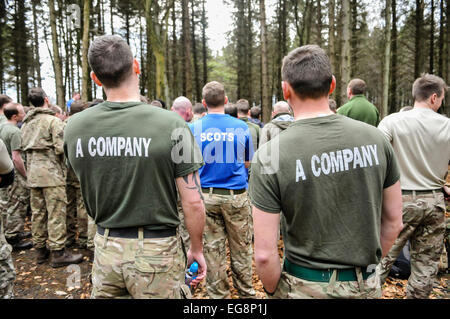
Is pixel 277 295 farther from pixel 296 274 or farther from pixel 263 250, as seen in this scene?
pixel 263 250

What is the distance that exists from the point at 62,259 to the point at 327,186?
Answer: 528 cm

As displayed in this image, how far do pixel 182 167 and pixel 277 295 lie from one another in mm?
1075

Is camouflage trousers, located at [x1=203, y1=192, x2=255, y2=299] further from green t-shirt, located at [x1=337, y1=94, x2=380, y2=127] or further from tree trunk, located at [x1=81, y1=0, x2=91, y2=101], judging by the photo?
tree trunk, located at [x1=81, y1=0, x2=91, y2=101]

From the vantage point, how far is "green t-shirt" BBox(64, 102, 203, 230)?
197 centimetres

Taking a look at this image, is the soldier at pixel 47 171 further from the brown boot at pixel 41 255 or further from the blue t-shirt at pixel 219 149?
the blue t-shirt at pixel 219 149

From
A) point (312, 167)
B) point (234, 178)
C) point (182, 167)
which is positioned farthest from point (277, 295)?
point (234, 178)

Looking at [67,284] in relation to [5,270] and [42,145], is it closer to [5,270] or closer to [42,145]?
[5,270]

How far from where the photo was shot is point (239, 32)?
30.3 metres

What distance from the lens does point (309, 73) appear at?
1.70 metres

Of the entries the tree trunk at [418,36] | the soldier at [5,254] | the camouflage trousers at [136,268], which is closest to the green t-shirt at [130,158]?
the camouflage trousers at [136,268]

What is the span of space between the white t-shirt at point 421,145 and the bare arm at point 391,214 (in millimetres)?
1922

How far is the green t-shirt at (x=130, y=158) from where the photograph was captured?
6.45 feet

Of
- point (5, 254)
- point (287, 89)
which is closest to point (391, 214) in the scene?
point (287, 89)

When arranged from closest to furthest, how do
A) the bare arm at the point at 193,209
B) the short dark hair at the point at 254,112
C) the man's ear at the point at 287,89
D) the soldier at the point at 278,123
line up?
the man's ear at the point at 287,89, the bare arm at the point at 193,209, the soldier at the point at 278,123, the short dark hair at the point at 254,112
